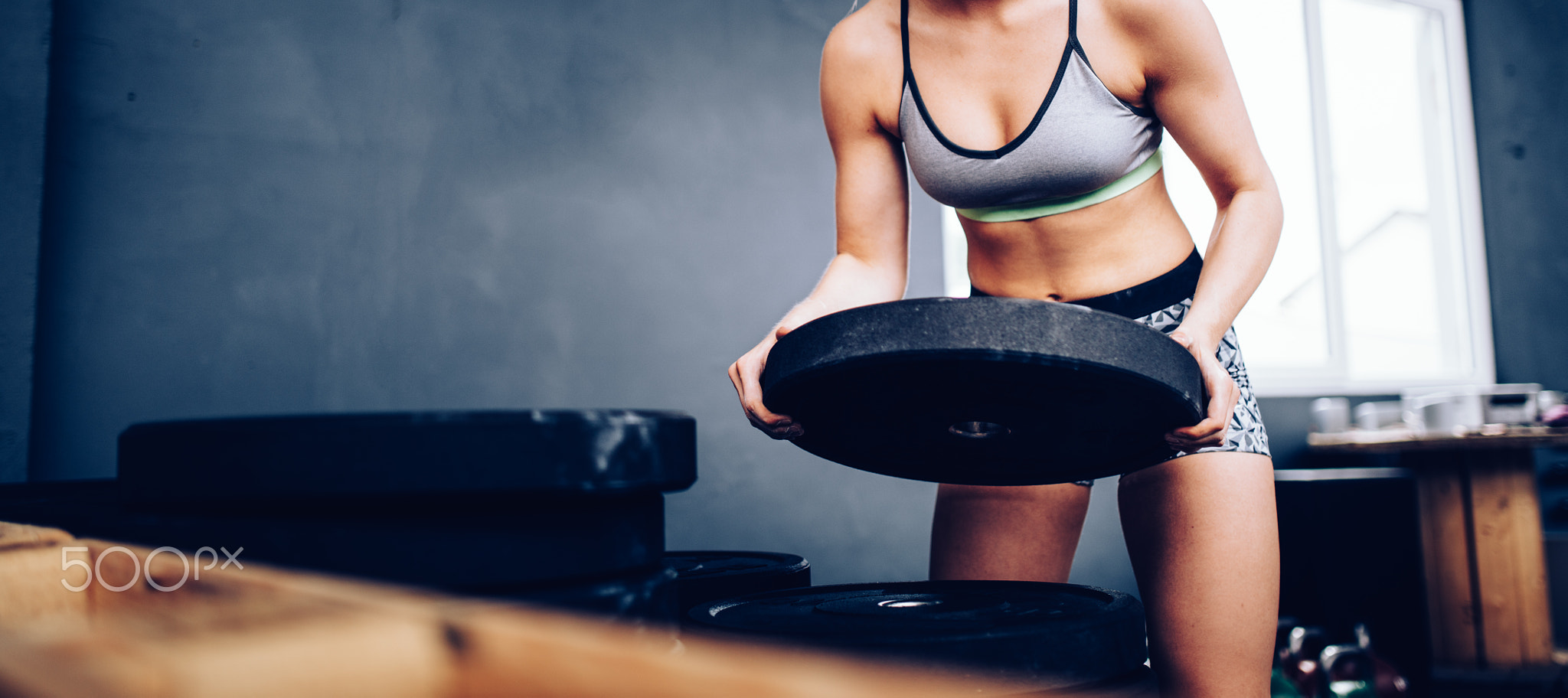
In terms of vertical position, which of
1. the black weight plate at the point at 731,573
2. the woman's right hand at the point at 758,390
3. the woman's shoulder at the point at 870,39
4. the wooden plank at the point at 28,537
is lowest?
the black weight plate at the point at 731,573

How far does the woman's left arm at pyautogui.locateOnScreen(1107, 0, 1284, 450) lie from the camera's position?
2.89ft

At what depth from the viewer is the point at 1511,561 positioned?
98.0 inches

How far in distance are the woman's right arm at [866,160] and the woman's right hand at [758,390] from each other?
23 centimetres

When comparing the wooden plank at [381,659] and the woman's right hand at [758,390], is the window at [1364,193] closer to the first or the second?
the woman's right hand at [758,390]

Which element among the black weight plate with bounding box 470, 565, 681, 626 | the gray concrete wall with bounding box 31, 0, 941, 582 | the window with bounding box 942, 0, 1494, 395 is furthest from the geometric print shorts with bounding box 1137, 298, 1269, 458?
the window with bounding box 942, 0, 1494, 395

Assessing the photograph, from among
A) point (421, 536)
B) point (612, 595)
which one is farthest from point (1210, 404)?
point (421, 536)

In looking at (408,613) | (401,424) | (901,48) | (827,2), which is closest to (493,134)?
(827,2)

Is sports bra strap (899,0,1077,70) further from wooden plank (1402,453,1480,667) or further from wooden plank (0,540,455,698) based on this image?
wooden plank (1402,453,1480,667)

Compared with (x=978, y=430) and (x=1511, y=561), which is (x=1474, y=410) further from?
(x=978, y=430)

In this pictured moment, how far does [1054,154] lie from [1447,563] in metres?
2.54

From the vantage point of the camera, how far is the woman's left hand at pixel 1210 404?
722 mm

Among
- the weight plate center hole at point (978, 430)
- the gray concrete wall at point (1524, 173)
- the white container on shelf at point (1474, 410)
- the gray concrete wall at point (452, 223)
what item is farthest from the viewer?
the gray concrete wall at point (1524, 173)

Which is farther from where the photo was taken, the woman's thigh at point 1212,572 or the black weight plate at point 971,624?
the woman's thigh at point 1212,572

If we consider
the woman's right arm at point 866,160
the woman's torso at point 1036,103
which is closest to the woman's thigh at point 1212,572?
the woman's torso at point 1036,103
